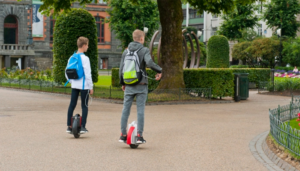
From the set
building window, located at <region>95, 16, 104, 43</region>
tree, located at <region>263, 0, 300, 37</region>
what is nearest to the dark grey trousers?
tree, located at <region>263, 0, 300, 37</region>

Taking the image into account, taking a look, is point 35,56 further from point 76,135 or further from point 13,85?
point 76,135

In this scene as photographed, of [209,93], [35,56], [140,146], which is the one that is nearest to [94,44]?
[209,93]

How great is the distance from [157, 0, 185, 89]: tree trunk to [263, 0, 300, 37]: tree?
32.2m

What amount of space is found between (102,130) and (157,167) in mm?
3768

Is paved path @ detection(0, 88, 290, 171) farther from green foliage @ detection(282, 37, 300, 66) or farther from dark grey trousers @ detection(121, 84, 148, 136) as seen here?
green foliage @ detection(282, 37, 300, 66)

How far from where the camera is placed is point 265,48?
148ft

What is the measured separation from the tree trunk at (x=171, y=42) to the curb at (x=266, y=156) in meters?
9.38

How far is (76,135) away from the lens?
9039 mm

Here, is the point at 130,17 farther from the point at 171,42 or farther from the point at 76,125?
the point at 76,125

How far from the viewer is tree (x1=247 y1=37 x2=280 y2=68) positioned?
45.0 meters

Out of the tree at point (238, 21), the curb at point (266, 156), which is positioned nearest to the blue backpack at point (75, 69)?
the curb at point (266, 156)

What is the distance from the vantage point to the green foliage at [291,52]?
4206 centimetres

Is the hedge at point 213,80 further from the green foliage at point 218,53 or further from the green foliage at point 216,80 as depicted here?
the green foliage at point 218,53

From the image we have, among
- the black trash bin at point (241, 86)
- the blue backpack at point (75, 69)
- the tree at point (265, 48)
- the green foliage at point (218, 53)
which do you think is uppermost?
the tree at point (265, 48)
